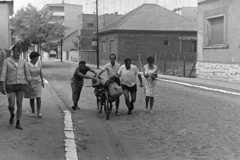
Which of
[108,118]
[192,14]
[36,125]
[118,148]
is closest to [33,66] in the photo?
[36,125]

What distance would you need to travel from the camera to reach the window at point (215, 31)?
2209 cm

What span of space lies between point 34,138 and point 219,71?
55.1 feet

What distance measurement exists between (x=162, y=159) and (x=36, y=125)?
139 inches

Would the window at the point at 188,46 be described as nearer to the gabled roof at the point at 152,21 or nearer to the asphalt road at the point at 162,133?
the gabled roof at the point at 152,21

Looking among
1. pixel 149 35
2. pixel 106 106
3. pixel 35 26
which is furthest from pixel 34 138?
pixel 35 26

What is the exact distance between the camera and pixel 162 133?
7.88m

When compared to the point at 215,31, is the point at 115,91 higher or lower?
lower

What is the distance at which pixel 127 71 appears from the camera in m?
10.2

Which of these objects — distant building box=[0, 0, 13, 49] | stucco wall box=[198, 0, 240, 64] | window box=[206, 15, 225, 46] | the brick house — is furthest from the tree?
window box=[206, 15, 225, 46]

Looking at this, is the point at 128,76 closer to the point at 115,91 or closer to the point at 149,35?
the point at 115,91

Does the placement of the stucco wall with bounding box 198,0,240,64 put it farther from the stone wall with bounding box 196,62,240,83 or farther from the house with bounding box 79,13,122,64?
the house with bounding box 79,13,122,64

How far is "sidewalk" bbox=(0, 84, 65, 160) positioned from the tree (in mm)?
39250

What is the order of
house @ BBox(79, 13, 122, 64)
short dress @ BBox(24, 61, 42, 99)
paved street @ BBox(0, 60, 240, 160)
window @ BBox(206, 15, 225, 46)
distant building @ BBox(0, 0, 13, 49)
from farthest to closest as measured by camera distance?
house @ BBox(79, 13, 122, 64) < distant building @ BBox(0, 0, 13, 49) < window @ BBox(206, 15, 225, 46) < short dress @ BBox(24, 61, 42, 99) < paved street @ BBox(0, 60, 240, 160)

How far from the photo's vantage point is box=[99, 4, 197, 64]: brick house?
44.2m
